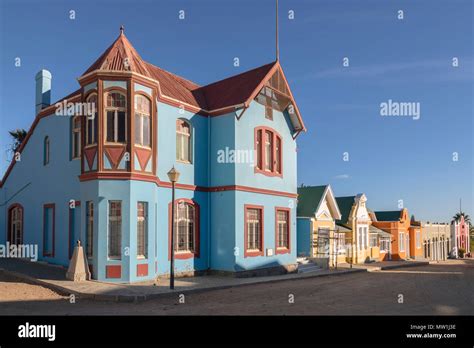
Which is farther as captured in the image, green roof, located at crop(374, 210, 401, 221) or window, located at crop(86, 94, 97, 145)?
green roof, located at crop(374, 210, 401, 221)

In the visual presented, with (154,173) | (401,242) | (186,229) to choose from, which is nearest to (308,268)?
(186,229)

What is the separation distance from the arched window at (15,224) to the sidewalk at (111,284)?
108 inches

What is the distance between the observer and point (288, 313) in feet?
33.6

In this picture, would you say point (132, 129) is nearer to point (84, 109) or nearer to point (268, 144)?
point (84, 109)

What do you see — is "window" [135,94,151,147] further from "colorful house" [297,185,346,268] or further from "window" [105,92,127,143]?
"colorful house" [297,185,346,268]

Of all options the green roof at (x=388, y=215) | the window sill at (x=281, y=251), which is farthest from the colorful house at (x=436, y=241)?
the window sill at (x=281, y=251)

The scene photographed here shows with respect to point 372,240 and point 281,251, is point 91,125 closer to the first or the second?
point 281,251

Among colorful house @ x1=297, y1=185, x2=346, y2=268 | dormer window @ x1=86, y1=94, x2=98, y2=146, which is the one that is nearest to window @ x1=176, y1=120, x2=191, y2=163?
dormer window @ x1=86, y1=94, x2=98, y2=146

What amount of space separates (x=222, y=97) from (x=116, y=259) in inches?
349

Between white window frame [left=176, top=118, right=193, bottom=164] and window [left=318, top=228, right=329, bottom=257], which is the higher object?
white window frame [left=176, top=118, right=193, bottom=164]

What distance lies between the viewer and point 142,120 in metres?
15.5

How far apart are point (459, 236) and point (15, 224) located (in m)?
58.1

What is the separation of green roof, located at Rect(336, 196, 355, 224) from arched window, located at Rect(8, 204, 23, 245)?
22.1 metres

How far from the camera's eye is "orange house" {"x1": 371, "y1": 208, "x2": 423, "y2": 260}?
39438 millimetres
